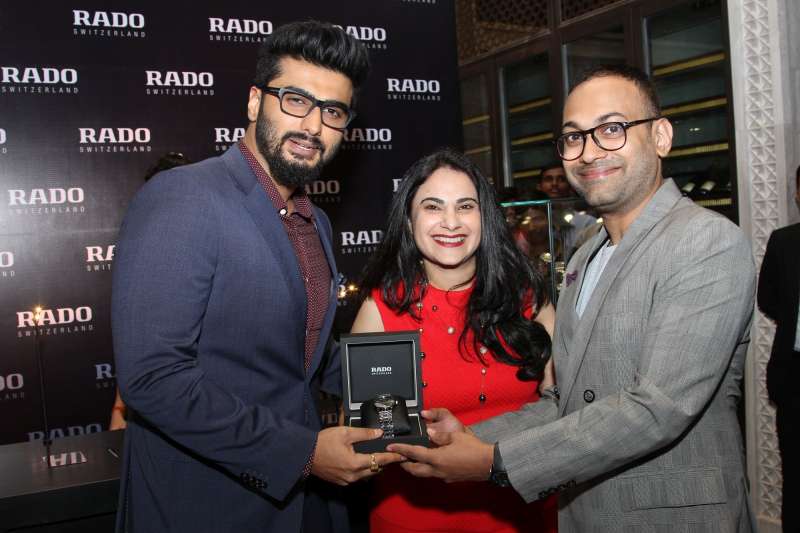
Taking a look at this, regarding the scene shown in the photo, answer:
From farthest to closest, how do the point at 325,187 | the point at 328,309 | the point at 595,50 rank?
the point at 595,50 < the point at 325,187 < the point at 328,309

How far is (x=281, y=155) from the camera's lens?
5.94 ft

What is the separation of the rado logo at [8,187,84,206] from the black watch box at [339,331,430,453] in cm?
223

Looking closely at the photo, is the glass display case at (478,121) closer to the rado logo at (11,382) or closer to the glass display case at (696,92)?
the glass display case at (696,92)

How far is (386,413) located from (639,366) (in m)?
0.62

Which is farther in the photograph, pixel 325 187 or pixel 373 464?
pixel 325 187

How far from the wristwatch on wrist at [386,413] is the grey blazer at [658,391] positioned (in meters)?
0.28

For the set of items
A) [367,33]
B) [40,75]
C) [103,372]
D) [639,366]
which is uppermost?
[367,33]

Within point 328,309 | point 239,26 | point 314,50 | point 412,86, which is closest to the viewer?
point 314,50

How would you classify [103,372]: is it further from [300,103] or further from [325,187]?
[300,103]

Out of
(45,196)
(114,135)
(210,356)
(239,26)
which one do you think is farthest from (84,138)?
(210,356)

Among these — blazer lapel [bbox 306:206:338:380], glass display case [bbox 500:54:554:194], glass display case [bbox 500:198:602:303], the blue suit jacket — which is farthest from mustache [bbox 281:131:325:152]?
glass display case [bbox 500:54:554:194]

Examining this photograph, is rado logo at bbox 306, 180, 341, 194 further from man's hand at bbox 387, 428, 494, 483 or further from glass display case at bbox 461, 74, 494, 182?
glass display case at bbox 461, 74, 494, 182

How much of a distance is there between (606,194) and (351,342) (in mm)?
748

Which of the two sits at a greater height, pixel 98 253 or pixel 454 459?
pixel 98 253
